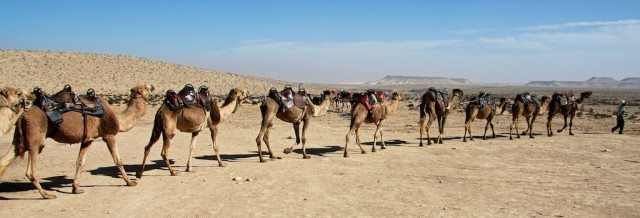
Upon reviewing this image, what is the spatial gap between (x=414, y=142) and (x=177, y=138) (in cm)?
838

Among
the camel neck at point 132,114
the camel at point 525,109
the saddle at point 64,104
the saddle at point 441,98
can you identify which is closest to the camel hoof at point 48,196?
the saddle at point 64,104

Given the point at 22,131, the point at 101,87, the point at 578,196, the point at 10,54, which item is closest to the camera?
the point at 22,131

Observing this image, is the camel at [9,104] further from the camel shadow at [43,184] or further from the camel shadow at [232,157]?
the camel shadow at [232,157]

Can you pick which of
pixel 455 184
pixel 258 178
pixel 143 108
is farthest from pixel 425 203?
pixel 143 108

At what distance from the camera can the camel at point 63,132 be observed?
835 centimetres

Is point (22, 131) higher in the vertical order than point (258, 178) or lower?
higher

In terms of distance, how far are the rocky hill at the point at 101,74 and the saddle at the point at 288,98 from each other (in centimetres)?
5694

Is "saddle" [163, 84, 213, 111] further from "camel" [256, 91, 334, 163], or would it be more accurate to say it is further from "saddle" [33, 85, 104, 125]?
"camel" [256, 91, 334, 163]

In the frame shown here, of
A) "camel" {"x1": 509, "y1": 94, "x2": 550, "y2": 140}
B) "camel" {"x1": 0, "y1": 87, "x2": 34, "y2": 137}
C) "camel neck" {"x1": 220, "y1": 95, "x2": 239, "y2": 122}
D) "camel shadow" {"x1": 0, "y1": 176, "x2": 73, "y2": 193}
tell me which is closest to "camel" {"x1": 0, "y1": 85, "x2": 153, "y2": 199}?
"camel" {"x1": 0, "y1": 87, "x2": 34, "y2": 137}

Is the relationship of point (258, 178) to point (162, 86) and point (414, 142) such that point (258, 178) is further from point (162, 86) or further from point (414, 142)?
point (162, 86)

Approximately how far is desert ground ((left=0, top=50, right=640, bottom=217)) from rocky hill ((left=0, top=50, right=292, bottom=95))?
2222 inches

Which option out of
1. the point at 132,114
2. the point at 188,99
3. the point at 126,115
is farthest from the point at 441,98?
the point at 126,115

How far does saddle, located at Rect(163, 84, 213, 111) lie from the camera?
10.8 m

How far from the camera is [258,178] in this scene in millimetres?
10727
